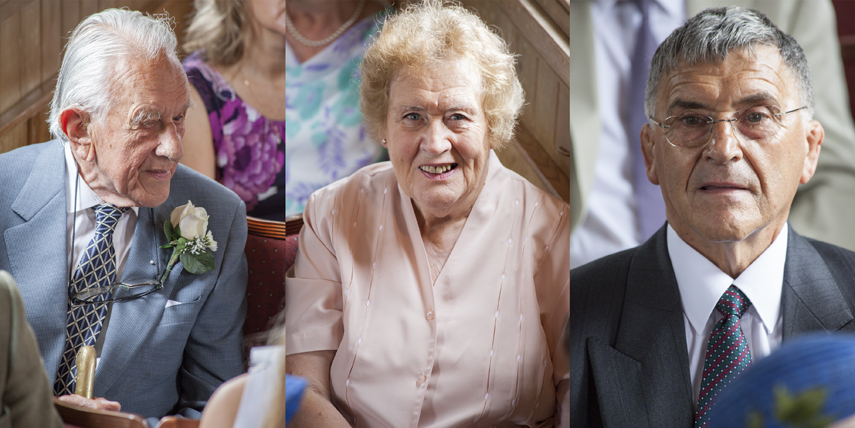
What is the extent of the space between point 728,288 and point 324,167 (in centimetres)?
Answer: 148

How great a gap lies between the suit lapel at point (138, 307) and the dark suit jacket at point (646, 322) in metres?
1.47

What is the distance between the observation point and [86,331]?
236 centimetres

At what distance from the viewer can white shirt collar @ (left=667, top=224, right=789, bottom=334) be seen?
89.4 inches

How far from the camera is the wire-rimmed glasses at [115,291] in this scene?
7.77 ft

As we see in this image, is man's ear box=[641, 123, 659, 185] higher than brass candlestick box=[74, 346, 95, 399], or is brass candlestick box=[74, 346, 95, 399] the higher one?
man's ear box=[641, 123, 659, 185]

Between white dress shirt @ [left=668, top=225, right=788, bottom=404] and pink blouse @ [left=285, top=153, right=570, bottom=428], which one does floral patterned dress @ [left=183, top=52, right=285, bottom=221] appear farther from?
white dress shirt @ [left=668, top=225, right=788, bottom=404]

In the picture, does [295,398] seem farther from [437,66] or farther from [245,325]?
[437,66]

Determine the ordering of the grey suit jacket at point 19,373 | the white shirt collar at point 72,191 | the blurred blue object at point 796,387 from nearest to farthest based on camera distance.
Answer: the blurred blue object at point 796,387
the grey suit jacket at point 19,373
the white shirt collar at point 72,191

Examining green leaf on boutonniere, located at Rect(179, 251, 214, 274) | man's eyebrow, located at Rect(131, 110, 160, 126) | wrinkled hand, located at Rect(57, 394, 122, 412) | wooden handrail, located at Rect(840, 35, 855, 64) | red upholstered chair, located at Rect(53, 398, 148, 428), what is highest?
wooden handrail, located at Rect(840, 35, 855, 64)

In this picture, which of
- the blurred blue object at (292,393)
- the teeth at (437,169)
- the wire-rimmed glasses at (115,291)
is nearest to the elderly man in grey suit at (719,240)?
the teeth at (437,169)

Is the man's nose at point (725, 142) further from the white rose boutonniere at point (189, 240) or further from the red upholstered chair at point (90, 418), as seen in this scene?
the red upholstered chair at point (90, 418)

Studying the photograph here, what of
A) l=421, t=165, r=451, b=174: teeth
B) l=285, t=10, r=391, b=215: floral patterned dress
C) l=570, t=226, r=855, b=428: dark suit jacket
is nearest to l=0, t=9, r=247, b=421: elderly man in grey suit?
l=285, t=10, r=391, b=215: floral patterned dress

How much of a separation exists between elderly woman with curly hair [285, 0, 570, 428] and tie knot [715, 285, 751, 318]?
1.69ft

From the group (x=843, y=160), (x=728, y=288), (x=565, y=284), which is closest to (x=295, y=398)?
(x=565, y=284)
